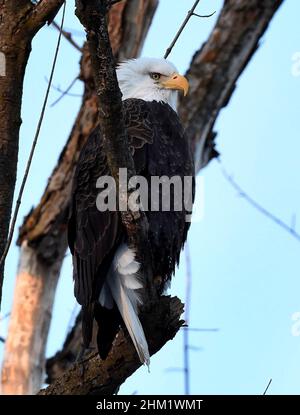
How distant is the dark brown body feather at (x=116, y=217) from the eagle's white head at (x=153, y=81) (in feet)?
0.87

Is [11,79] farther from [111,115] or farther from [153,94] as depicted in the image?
[153,94]

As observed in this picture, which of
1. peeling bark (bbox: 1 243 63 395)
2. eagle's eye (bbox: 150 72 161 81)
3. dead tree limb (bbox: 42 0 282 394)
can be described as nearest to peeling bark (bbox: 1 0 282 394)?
dead tree limb (bbox: 42 0 282 394)

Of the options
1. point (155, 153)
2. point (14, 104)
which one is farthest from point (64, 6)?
point (155, 153)

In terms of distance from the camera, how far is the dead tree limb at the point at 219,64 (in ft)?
28.5

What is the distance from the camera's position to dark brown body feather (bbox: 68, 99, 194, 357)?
4879mm

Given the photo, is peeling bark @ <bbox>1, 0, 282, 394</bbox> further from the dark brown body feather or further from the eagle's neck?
the dark brown body feather

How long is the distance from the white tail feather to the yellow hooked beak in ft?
4.77

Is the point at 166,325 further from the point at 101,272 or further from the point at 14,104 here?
the point at 14,104

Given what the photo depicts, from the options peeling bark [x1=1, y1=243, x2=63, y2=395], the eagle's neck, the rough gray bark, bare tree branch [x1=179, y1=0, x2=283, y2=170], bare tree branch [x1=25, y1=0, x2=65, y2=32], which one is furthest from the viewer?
bare tree branch [x1=179, y1=0, x2=283, y2=170]

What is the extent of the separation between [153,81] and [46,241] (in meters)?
2.17

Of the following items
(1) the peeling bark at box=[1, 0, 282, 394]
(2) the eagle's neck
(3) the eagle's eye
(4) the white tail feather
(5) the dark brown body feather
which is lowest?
(4) the white tail feather

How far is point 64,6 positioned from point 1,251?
1.21 m

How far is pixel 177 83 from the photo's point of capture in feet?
19.7
